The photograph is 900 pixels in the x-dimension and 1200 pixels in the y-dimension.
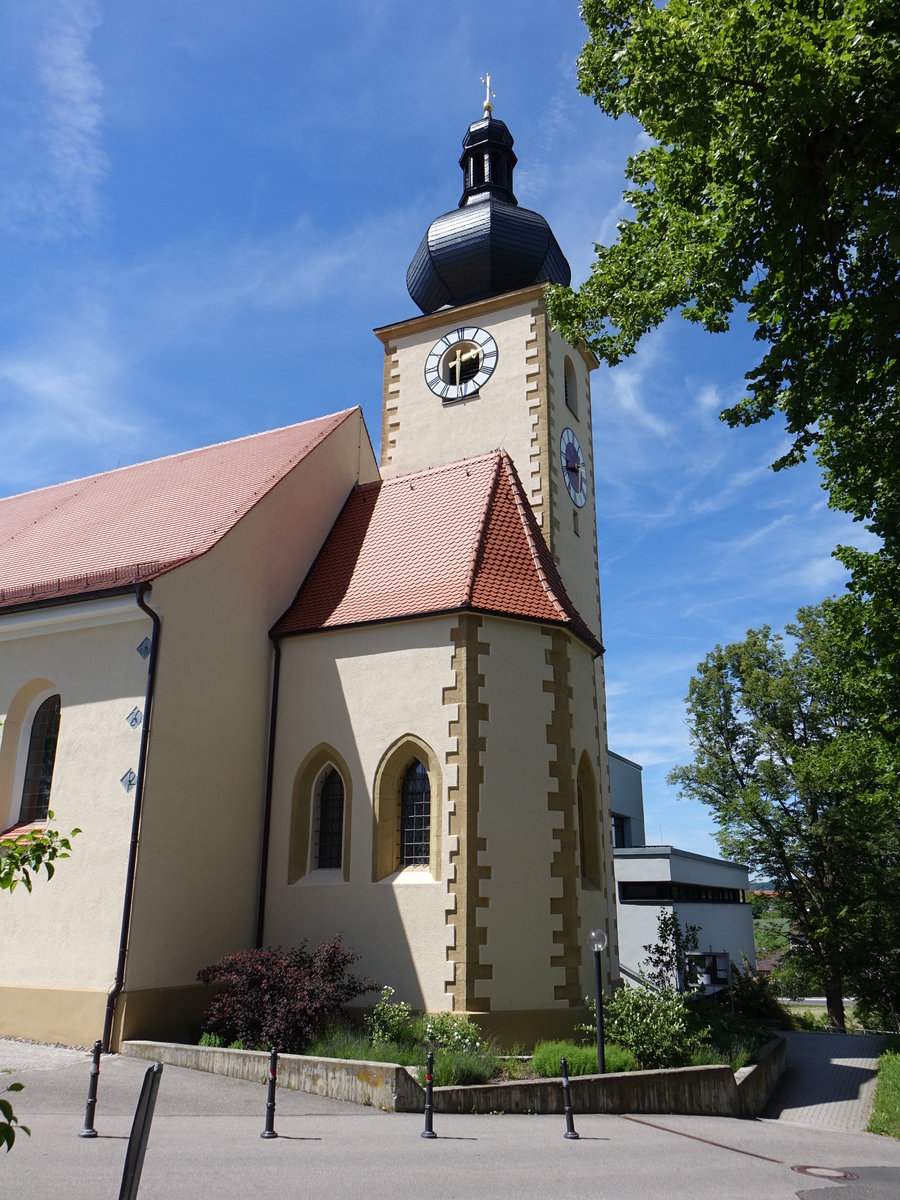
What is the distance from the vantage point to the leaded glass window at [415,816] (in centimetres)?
1282

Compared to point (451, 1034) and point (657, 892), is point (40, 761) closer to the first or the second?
point (451, 1034)

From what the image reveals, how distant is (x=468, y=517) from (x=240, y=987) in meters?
7.62

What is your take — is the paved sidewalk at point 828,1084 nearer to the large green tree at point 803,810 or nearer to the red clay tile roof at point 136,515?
the large green tree at point 803,810

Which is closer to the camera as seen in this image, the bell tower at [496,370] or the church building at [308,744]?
the church building at [308,744]

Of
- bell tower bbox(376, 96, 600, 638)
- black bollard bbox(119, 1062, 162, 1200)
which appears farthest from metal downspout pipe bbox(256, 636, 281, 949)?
black bollard bbox(119, 1062, 162, 1200)

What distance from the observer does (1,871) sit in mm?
3371

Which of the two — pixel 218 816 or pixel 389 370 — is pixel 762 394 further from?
pixel 389 370

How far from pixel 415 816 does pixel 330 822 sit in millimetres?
1578

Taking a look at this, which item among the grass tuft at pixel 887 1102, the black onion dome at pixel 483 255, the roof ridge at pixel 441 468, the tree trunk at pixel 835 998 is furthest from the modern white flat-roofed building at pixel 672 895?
the black onion dome at pixel 483 255

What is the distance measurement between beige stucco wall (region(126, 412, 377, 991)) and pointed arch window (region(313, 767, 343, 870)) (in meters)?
0.87

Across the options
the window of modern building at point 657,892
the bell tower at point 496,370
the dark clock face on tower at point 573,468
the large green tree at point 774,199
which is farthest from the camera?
the window of modern building at point 657,892

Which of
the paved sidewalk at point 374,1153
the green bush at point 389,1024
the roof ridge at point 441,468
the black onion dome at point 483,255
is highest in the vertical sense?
the black onion dome at point 483,255

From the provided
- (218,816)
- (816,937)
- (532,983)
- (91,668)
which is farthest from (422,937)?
(816,937)

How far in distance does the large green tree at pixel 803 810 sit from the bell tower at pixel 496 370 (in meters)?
11.2
